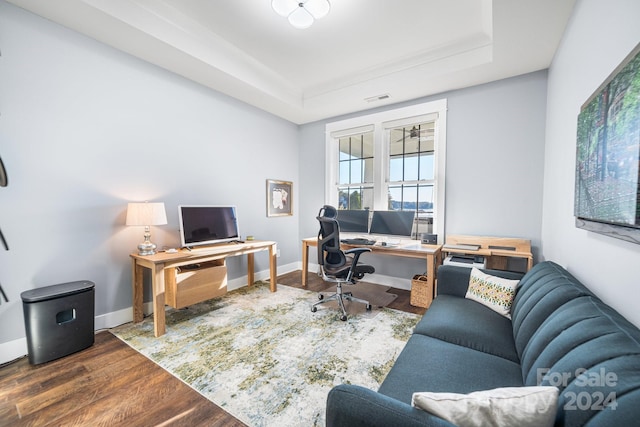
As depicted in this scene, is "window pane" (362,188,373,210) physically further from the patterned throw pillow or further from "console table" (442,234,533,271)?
the patterned throw pillow

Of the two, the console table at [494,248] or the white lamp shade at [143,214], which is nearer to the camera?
the white lamp shade at [143,214]

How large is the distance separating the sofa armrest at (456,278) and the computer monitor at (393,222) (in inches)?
46.6

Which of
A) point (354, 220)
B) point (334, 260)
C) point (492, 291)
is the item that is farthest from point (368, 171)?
point (492, 291)

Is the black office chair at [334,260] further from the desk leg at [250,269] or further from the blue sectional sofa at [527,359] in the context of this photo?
the desk leg at [250,269]

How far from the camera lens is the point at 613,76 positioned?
1.22m

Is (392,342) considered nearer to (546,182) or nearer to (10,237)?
(546,182)

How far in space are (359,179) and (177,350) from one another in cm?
335

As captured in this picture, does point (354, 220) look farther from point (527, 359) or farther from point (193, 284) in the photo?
point (527, 359)

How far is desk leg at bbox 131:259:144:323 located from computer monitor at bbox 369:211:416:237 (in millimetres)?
2887

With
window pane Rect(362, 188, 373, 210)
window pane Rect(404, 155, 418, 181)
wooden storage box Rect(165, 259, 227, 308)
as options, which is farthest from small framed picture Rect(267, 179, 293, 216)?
window pane Rect(404, 155, 418, 181)

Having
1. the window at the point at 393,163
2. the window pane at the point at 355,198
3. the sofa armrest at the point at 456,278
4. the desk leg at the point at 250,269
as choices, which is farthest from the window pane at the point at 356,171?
the sofa armrest at the point at 456,278

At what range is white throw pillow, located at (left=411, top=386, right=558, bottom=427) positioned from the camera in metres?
0.72

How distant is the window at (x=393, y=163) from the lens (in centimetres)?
365

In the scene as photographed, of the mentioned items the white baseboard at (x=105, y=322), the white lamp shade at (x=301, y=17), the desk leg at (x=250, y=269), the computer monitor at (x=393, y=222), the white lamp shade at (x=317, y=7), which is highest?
the white lamp shade at (x=317, y=7)
